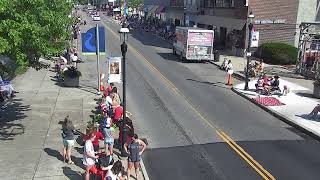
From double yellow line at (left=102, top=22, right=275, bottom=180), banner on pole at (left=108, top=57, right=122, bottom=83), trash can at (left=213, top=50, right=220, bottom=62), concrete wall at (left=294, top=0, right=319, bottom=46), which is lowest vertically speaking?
double yellow line at (left=102, top=22, right=275, bottom=180)

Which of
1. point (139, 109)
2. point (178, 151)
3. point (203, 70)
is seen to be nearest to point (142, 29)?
point (203, 70)

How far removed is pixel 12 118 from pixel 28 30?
673cm

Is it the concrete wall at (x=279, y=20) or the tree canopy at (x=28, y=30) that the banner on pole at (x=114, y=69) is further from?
the concrete wall at (x=279, y=20)

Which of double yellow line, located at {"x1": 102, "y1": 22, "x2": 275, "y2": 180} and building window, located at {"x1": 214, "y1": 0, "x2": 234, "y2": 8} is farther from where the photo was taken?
building window, located at {"x1": 214, "y1": 0, "x2": 234, "y2": 8}

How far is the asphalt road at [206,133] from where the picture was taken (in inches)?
606

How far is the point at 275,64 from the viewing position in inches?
1630

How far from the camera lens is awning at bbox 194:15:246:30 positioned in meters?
45.8

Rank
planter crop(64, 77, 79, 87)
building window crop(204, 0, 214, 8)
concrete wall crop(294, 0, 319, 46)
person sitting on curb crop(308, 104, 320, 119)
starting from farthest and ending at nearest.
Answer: building window crop(204, 0, 214, 8)
concrete wall crop(294, 0, 319, 46)
planter crop(64, 77, 79, 87)
person sitting on curb crop(308, 104, 320, 119)

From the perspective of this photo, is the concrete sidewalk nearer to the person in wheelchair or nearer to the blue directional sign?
the person in wheelchair

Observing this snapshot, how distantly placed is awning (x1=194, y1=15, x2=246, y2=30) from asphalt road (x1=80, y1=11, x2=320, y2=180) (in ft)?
45.3

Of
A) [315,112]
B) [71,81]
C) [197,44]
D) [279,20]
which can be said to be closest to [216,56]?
[197,44]

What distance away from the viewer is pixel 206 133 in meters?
19.5

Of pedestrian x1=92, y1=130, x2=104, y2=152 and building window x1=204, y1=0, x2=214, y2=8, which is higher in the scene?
building window x1=204, y1=0, x2=214, y2=8

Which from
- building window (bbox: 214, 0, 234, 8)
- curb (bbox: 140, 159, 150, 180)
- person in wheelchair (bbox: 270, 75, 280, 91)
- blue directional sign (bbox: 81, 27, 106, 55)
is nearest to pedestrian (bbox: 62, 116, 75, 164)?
curb (bbox: 140, 159, 150, 180)
